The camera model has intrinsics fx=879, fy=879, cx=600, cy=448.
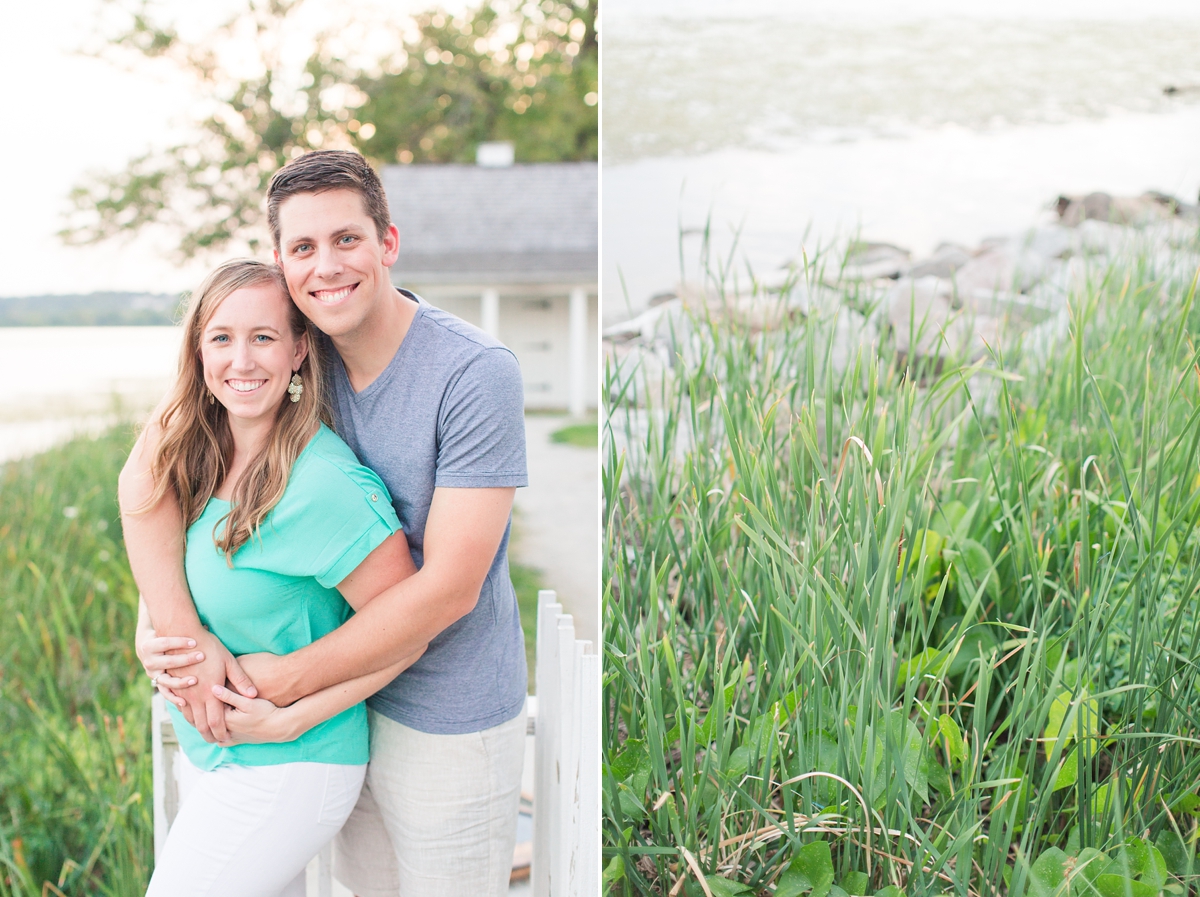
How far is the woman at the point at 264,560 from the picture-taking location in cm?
129

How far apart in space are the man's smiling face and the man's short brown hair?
12 millimetres

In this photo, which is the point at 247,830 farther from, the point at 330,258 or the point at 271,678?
the point at 330,258

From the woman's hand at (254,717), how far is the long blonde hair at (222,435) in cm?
21

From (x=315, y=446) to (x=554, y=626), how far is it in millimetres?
543

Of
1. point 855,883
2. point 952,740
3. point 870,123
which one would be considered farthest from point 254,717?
point 870,123

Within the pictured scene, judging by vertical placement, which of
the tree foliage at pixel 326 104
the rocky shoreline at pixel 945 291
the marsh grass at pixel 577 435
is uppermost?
the tree foliage at pixel 326 104

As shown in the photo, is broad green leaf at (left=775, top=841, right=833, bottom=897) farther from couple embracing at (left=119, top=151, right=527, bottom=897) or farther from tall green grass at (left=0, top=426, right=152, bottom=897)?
tall green grass at (left=0, top=426, right=152, bottom=897)

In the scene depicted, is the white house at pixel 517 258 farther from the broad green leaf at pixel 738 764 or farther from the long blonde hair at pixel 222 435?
the broad green leaf at pixel 738 764

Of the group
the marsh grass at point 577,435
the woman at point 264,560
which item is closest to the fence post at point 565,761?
the woman at point 264,560

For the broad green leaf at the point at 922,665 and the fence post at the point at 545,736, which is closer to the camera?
the broad green leaf at the point at 922,665

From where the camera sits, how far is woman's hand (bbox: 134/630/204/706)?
131cm

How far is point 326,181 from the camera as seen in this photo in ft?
4.28

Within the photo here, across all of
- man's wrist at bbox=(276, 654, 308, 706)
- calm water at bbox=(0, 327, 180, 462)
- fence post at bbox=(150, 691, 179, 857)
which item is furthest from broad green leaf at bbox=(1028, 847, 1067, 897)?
calm water at bbox=(0, 327, 180, 462)

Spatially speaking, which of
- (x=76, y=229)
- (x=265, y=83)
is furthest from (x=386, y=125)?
(x=76, y=229)
